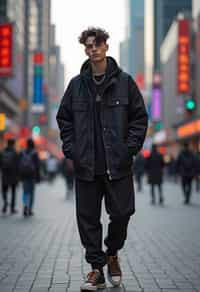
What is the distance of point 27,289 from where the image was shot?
6090 millimetres

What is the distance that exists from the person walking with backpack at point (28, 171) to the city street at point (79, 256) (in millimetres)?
960

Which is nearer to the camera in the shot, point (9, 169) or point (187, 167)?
point (9, 169)

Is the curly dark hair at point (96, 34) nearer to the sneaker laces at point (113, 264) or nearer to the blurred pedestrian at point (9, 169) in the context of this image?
the sneaker laces at point (113, 264)

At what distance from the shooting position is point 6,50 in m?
45.4

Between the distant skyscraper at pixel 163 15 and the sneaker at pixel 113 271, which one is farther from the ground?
the distant skyscraper at pixel 163 15

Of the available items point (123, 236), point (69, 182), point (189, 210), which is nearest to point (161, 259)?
point (123, 236)

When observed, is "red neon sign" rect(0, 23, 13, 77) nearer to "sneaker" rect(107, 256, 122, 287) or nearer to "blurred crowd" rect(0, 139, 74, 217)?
"blurred crowd" rect(0, 139, 74, 217)

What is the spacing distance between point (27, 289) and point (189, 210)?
11518 millimetres

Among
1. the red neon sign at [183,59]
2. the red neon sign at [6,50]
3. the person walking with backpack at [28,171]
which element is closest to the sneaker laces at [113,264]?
the person walking with backpack at [28,171]

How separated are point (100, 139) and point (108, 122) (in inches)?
6.0

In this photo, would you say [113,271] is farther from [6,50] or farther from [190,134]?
[190,134]

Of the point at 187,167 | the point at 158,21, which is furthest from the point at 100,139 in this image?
the point at 158,21

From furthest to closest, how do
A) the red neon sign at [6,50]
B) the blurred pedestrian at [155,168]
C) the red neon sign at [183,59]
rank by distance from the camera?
1. the red neon sign at [183,59]
2. the red neon sign at [6,50]
3. the blurred pedestrian at [155,168]

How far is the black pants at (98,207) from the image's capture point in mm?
5880
